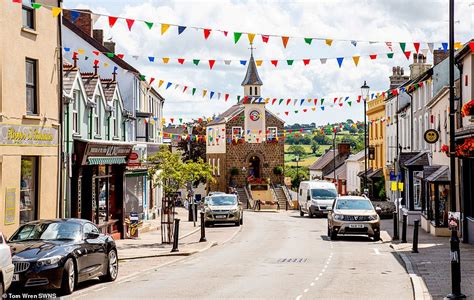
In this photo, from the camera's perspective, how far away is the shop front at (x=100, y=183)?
2830 centimetres

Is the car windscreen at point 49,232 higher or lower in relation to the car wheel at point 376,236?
higher

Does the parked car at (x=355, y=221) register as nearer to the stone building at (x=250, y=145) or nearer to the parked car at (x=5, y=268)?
the parked car at (x=5, y=268)

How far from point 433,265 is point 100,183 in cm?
1481

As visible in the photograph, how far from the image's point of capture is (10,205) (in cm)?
2219

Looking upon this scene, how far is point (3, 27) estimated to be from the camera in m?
22.0

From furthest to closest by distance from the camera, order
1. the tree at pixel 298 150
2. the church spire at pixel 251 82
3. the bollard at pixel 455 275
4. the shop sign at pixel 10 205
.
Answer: the tree at pixel 298 150 → the church spire at pixel 251 82 → the shop sign at pixel 10 205 → the bollard at pixel 455 275

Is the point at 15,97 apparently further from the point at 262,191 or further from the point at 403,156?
the point at 262,191

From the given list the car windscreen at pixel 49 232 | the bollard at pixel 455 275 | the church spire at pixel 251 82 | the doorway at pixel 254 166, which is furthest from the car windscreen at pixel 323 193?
the church spire at pixel 251 82

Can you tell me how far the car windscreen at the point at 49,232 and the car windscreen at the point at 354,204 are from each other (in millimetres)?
16790

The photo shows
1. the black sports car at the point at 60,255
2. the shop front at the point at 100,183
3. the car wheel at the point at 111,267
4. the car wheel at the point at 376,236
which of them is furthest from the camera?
the car wheel at the point at 376,236

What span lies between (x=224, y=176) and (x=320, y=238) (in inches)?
2282

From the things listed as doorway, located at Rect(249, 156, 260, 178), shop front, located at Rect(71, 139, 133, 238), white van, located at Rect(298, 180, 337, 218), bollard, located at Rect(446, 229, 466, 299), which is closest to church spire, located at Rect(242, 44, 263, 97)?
doorway, located at Rect(249, 156, 260, 178)

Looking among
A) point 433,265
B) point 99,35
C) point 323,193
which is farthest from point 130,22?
point 323,193

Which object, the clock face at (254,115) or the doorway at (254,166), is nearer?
the clock face at (254,115)
